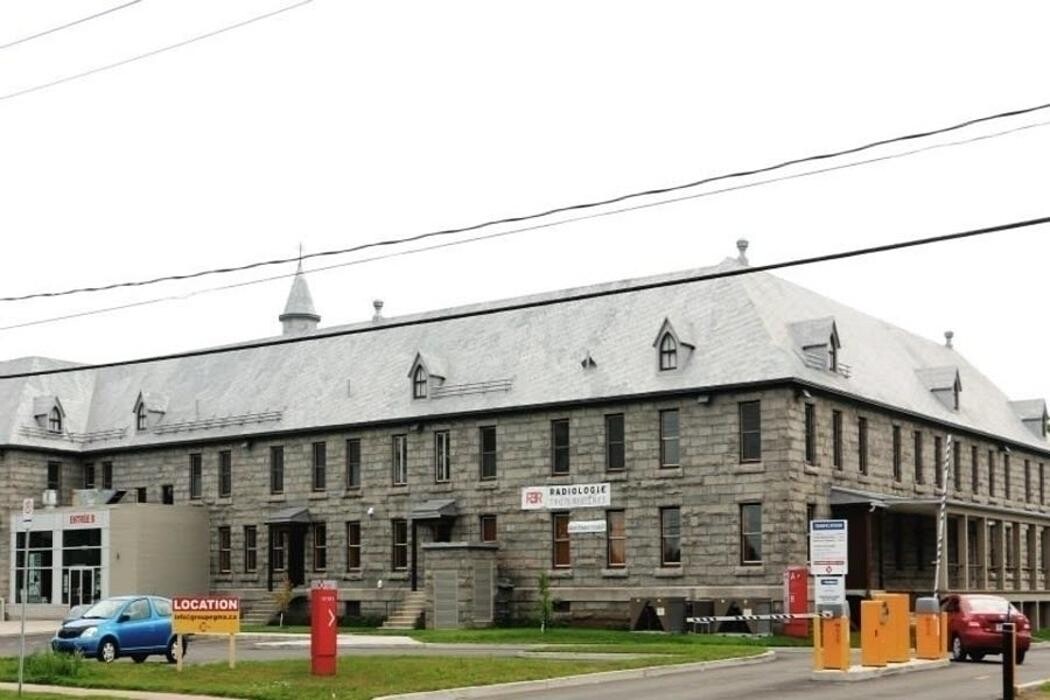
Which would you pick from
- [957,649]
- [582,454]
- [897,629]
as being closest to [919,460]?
[582,454]

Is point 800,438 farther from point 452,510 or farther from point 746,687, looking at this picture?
point 746,687

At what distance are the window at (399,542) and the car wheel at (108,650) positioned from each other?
22523mm

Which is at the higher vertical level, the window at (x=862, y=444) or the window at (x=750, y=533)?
the window at (x=862, y=444)

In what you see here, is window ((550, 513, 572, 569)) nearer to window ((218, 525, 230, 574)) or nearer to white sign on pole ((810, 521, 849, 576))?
window ((218, 525, 230, 574))

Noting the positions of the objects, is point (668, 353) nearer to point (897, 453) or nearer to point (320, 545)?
point (897, 453)

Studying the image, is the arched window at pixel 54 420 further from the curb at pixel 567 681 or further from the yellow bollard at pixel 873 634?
the yellow bollard at pixel 873 634

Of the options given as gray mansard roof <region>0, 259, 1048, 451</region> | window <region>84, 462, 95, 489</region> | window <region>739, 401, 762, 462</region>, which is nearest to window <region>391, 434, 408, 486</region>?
gray mansard roof <region>0, 259, 1048, 451</region>

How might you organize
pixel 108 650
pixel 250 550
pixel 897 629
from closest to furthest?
pixel 897 629 < pixel 108 650 < pixel 250 550

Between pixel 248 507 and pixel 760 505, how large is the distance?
2228 cm

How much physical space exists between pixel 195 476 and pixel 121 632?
2981 cm

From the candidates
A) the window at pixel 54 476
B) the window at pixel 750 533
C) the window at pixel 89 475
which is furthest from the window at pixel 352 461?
the window at pixel 750 533

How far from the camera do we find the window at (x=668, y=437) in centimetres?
4950

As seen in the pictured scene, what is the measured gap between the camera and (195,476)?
63.1 meters

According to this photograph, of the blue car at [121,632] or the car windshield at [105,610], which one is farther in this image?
the car windshield at [105,610]
